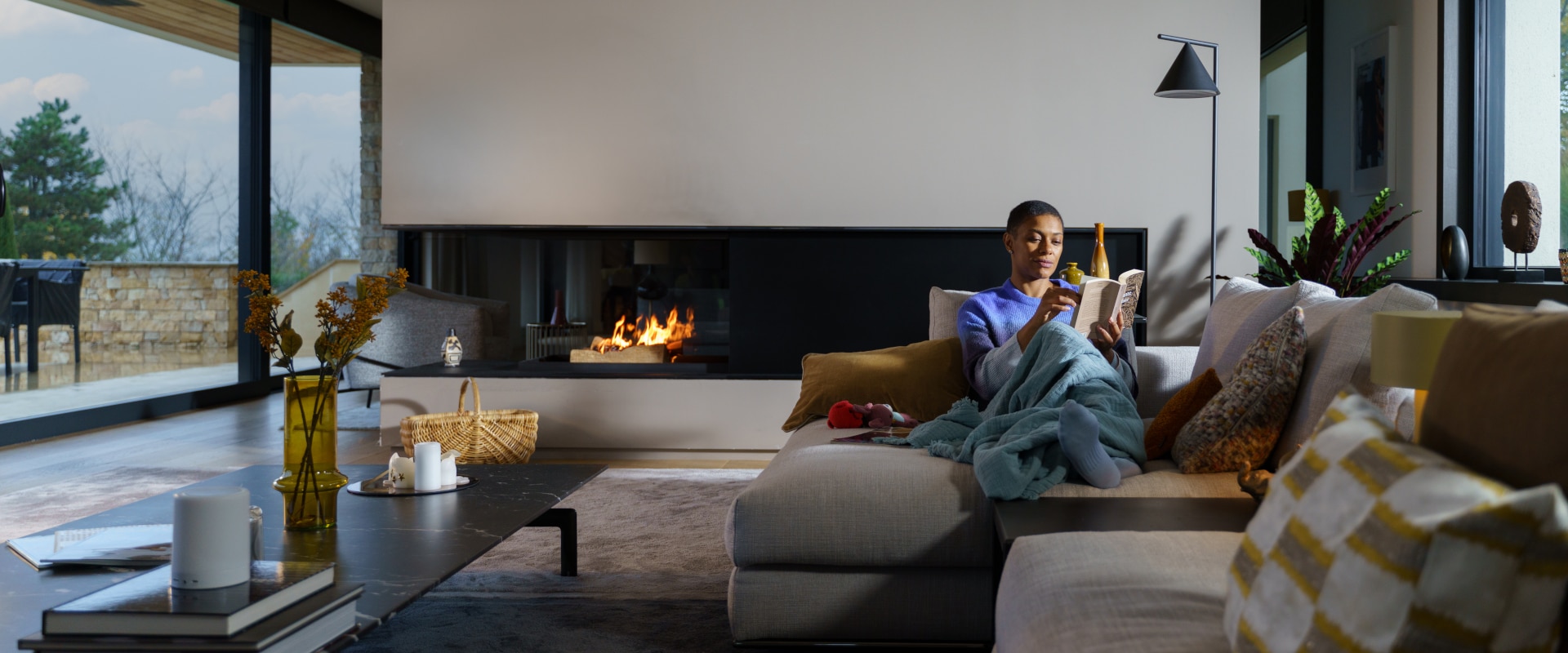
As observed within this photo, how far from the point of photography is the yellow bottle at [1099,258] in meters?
4.46

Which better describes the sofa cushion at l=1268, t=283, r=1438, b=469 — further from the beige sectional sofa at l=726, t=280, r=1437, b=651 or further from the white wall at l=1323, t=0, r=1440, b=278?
the white wall at l=1323, t=0, r=1440, b=278

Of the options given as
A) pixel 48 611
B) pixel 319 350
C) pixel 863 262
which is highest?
pixel 863 262

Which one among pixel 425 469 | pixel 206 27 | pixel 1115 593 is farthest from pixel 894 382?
pixel 206 27

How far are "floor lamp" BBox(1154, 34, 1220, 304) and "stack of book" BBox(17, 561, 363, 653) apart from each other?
3452 mm

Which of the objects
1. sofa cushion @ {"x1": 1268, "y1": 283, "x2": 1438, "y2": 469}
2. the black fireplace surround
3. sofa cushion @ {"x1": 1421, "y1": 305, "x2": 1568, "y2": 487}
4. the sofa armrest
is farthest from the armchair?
sofa cushion @ {"x1": 1421, "y1": 305, "x2": 1568, "y2": 487}

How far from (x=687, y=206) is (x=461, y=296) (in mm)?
1193

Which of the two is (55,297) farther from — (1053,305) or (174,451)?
(1053,305)

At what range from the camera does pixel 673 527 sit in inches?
137

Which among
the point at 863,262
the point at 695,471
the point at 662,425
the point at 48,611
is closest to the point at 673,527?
the point at 695,471

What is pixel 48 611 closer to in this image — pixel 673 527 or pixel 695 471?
pixel 673 527

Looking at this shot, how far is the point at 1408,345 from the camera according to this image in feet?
5.56

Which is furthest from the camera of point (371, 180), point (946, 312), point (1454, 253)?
point (371, 180)

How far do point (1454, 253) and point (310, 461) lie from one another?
377 cm

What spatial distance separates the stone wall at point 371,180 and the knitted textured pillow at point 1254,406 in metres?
6.24
